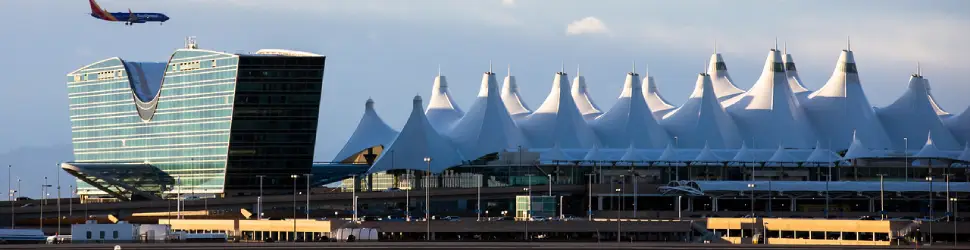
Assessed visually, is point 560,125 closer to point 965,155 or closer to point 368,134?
point 368,134

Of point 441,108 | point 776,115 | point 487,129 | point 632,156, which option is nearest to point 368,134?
point 441,108

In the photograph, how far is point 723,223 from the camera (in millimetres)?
118250

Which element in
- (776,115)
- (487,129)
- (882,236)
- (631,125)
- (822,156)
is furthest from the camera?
(631,125)

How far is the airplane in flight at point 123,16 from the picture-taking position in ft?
606

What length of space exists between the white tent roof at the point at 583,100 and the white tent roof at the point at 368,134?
18.6 metres

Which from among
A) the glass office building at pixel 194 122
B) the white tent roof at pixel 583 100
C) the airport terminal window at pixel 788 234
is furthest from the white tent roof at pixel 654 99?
the airport terminal window at pixel 788 234

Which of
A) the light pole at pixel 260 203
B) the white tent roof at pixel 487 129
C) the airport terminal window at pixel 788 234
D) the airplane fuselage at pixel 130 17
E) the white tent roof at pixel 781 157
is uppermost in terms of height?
the airplane fuselage at pixel 130 17

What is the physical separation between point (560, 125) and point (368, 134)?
20935 millimetres

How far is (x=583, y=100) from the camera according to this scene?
646 ft

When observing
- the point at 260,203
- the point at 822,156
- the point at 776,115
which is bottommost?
the point at 260,203

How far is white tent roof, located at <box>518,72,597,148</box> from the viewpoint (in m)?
178

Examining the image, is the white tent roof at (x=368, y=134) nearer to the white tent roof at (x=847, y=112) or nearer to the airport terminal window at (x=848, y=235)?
the white tent roof at (x=847, y=112)

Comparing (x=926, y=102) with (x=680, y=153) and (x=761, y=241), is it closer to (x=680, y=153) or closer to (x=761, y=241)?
(x=680, y=153)

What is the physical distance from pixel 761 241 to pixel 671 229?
552cm
